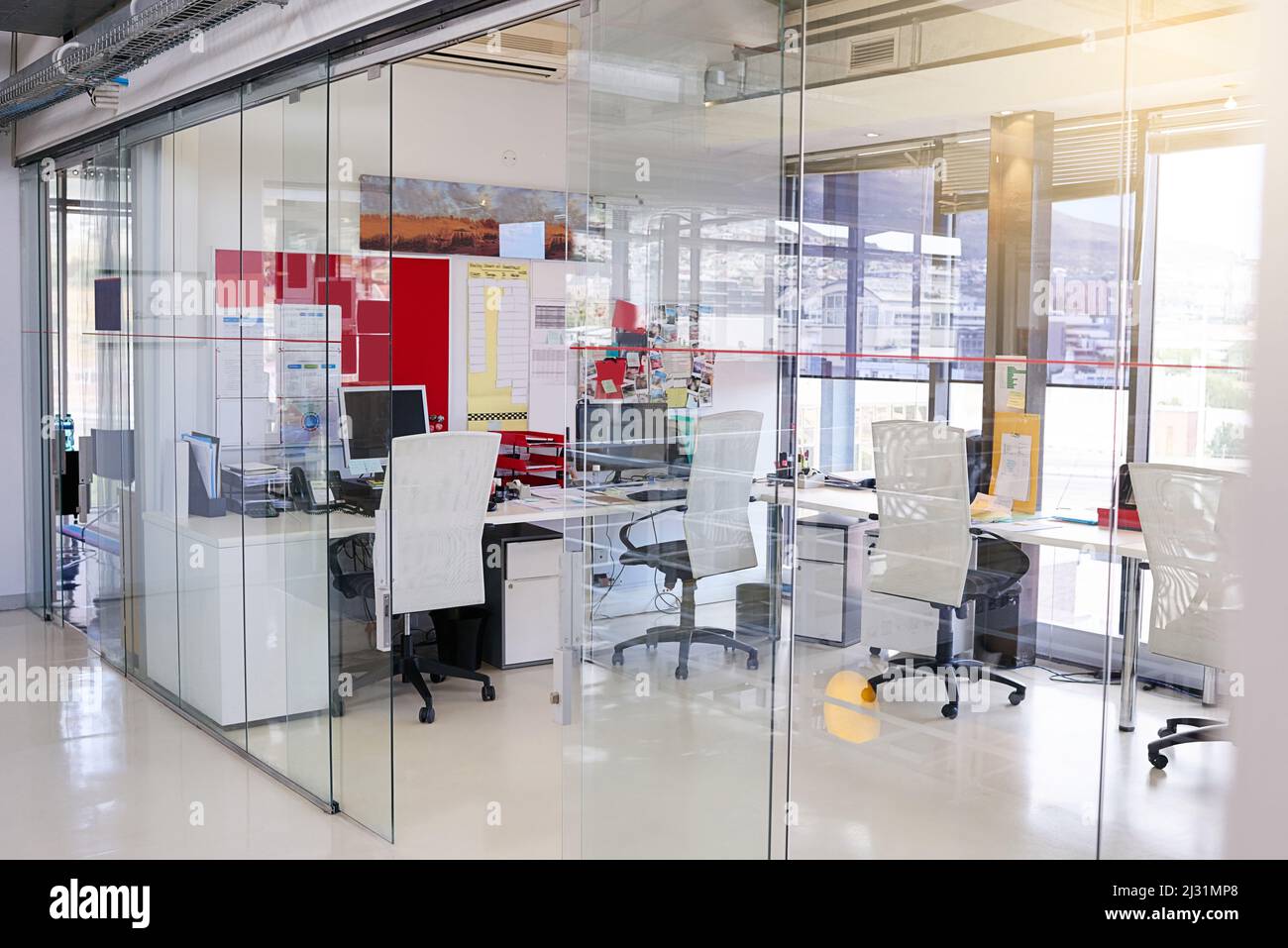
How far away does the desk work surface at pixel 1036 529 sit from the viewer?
91.6 inches

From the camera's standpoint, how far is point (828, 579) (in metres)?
2.81

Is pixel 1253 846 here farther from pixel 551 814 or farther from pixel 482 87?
pixel 482 87

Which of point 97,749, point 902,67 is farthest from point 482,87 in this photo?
point 902,67

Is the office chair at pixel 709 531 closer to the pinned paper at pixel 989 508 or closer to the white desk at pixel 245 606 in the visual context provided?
the pinned paper at pixel 989 508

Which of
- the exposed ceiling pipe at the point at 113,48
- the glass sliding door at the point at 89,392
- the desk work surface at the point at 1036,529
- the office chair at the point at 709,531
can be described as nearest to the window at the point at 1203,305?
the desk work surface at the point at 1036,529

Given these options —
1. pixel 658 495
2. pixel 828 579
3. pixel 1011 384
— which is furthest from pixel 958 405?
pixel 658 495

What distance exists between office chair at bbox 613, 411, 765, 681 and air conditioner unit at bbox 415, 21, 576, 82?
156 inches

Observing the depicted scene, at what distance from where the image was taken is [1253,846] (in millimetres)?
1139

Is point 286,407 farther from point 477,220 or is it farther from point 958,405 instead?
point 477,220

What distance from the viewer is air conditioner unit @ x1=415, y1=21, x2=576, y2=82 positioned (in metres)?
6.56

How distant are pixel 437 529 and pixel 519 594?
976mm

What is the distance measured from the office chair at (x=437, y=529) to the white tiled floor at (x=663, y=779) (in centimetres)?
22

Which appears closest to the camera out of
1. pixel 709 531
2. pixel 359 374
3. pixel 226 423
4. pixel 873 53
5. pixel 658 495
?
pixel 873 53
